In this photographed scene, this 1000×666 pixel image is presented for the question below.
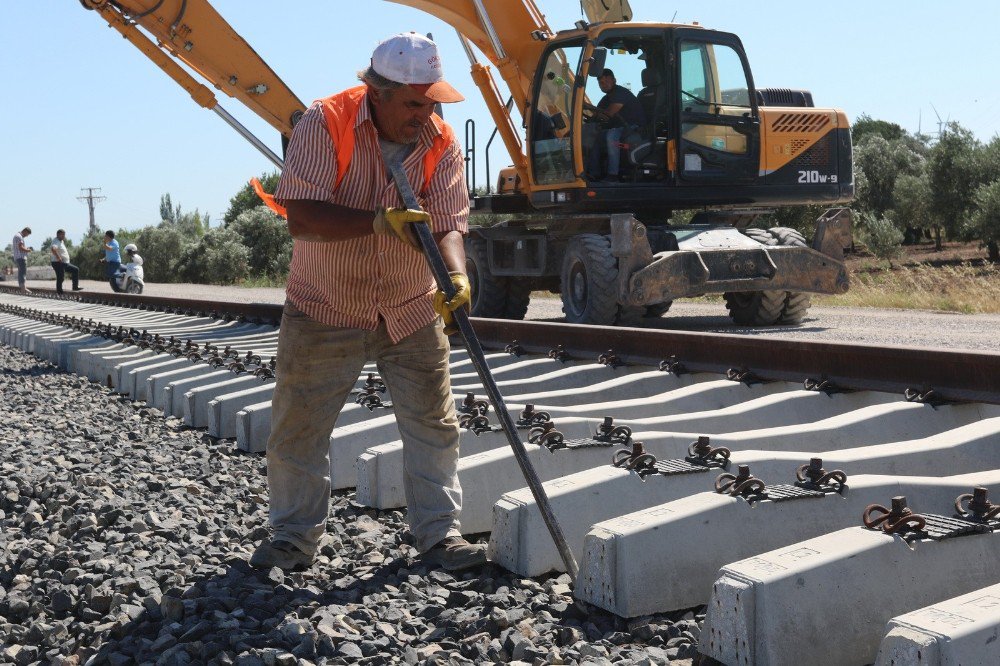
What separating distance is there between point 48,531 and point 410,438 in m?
1.46

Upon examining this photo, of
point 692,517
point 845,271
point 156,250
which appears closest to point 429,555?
point 692,517

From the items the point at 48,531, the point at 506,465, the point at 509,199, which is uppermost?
the point at 509,199

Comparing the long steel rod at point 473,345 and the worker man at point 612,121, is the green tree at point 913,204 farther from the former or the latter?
the long steel rod at point 473,345

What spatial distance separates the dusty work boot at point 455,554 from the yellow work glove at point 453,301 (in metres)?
0.69

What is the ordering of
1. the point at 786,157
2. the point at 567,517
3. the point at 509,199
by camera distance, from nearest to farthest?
1. the point at 567,517
2. the point at 786,157
3. the point at 509,199

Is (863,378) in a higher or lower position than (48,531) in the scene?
higher

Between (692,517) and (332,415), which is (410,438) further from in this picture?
(692,517)

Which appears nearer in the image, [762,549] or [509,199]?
[762,549]

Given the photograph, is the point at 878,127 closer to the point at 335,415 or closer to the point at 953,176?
the point at 953,176

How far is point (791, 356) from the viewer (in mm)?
5625

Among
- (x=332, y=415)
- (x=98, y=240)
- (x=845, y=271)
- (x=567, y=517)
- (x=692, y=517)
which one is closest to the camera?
(x=692, y=517)

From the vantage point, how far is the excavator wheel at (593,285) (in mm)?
11672

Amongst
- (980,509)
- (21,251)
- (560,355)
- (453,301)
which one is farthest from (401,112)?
(21,251)

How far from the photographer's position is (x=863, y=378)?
5.20m
